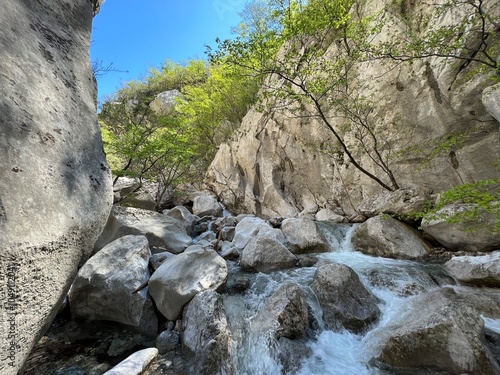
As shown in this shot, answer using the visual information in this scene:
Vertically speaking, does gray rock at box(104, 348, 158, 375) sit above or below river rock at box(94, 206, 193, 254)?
below

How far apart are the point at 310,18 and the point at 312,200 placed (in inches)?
334

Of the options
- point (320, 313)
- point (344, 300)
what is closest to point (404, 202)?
point (344, 300)

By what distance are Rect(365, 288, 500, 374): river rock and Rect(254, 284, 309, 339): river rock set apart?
1.15 meters

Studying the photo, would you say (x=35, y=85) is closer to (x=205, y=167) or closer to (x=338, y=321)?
(x=338, y=321)

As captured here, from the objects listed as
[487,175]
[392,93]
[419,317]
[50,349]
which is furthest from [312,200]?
[50,349]

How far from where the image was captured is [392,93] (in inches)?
376

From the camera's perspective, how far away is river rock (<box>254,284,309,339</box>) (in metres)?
3.97

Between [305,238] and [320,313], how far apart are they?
354cm

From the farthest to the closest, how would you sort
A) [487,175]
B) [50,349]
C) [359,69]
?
[359,69] → [487,175] → [50,349]

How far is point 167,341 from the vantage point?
4.13 m

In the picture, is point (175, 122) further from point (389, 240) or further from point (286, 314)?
point (389, 240)

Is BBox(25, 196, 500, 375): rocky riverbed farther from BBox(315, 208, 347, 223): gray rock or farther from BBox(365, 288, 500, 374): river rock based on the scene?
BBox(315, 208, 347, 223): gray rock

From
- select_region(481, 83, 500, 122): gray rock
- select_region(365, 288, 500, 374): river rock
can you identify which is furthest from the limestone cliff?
select_region(365, 288, 500, 374): river rock

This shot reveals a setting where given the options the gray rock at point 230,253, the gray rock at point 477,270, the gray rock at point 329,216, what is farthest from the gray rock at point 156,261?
the gray rock at point 329,216
